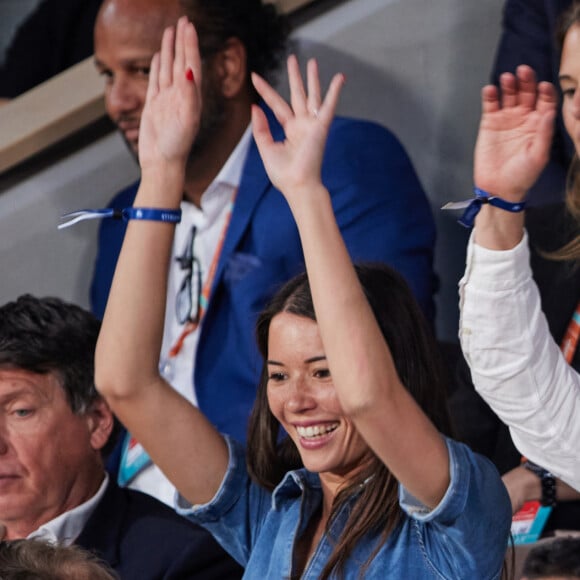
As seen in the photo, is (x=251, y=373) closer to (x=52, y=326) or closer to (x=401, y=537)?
(x=52, y=326)

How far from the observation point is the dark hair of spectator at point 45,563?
1577mm

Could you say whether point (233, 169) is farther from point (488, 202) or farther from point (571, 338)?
point (488, 202)

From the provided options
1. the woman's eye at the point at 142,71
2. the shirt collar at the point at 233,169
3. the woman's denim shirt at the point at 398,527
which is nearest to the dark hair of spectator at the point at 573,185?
the woman's denim shirt at the point at 398,527

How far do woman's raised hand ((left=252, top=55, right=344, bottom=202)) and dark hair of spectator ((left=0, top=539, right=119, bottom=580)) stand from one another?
0.57 metres

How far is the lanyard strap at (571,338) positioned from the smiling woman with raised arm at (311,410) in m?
0.42

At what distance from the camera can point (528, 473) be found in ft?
7.90

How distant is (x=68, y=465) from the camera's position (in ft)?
8.13

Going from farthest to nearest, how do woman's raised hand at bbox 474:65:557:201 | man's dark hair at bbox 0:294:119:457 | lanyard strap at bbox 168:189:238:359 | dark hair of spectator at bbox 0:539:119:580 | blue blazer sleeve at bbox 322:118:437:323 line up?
lanyard strap at bbox 168:189:238:359 → blue blazer sleeve at bbox 322:118:437:323 → man's dark hair at bbox 0:294:119:457 → woman's raised hand at bbox 474:65:557:201 → dark hair of spectator at bbox 0:539:119:580

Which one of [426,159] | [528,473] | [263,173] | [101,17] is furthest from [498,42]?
[528,473]

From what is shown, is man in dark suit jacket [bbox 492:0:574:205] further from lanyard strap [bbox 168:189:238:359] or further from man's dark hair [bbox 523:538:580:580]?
man's dark hair [bbox 523:538:580:580]

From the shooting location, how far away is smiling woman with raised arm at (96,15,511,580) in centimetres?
183

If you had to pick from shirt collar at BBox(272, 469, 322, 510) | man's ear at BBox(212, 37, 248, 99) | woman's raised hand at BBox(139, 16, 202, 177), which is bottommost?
shirt collar at BBox(272, 469, 322, 510)

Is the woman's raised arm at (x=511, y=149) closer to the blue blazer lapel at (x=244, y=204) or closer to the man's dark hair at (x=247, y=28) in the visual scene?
the blue blazer lapel at (x=244, y=204)

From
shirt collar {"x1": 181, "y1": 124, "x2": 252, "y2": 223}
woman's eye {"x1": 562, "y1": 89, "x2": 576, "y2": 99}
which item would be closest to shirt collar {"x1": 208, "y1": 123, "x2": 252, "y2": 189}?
shirt collar {"x1": 181, "y1": 124, "x2": 252, "y2": 223}
